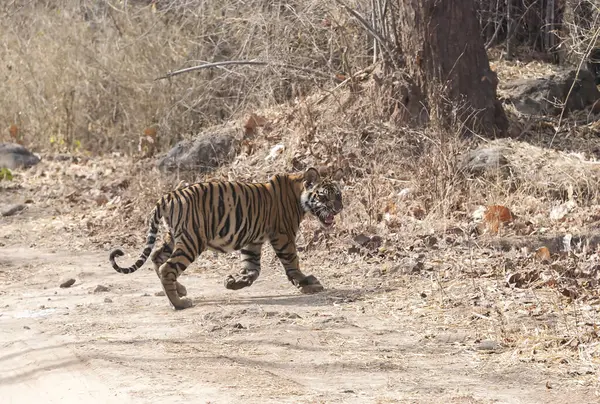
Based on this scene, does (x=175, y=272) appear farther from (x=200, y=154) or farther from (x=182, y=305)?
(x=200, y=154)

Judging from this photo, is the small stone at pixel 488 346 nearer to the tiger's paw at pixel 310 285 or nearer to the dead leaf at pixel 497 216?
the tiger's paw at pixel 310 285

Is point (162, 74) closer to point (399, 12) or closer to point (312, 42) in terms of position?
point (312, 42)

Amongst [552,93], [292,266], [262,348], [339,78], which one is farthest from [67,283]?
[552,93]

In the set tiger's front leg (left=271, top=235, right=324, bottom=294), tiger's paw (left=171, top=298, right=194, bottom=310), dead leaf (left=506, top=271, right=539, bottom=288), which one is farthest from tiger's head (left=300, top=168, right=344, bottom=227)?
dead leaf (left=506, top=271, right=539, bottom=288)

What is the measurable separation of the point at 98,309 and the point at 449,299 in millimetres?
2783

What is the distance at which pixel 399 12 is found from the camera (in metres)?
12.9

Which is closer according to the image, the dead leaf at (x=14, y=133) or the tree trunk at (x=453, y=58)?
the tree trunk at (x=453, y=58)

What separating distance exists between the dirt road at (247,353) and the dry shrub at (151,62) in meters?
6.04

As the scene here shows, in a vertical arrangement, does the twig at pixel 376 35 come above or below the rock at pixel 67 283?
above

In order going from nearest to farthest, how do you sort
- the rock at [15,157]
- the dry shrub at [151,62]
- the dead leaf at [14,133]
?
the dry shrub at [151,62] → the rock at [15,157] → the dead leaf at [14,133]

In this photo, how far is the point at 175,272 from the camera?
824 centimetres

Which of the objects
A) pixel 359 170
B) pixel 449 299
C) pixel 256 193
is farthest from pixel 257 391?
pixel 359 170

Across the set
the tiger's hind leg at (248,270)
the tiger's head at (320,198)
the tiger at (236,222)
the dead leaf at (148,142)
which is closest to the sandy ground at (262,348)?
the tiger's hind leg at (248,270)

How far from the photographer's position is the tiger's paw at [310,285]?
28.9 ft
